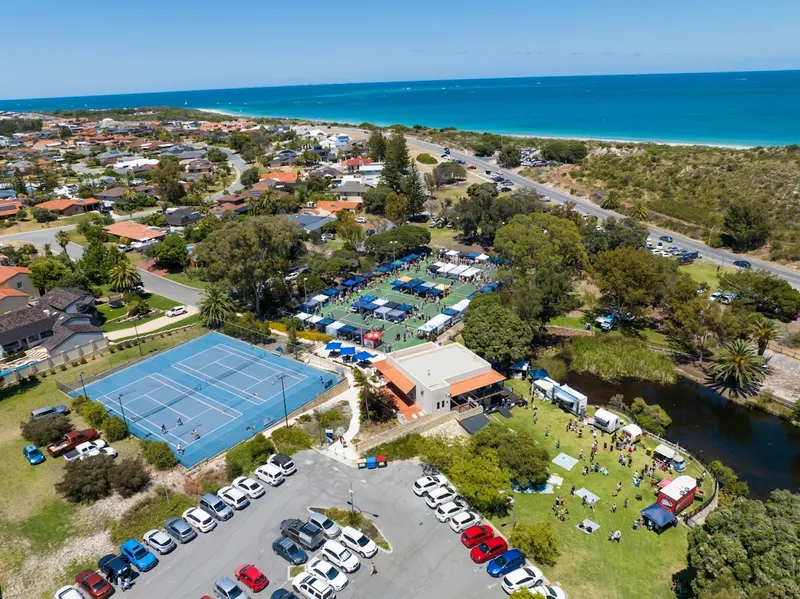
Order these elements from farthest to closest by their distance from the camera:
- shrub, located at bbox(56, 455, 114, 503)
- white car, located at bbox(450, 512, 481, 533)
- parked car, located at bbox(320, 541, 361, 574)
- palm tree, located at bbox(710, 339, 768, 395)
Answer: palm tree, located at bbox(710, 339, 768, 395) → shrub, located at bbox(56, 455, 114, 503) → white car, located at bbox(450, 512, 481, 533) → parked car, located at bbox(320, 541, 361, 574)

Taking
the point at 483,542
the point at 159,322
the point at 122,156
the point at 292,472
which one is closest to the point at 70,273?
the point at 159,322

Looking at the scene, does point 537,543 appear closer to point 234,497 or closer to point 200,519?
point 234,497

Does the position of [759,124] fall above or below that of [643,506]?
above

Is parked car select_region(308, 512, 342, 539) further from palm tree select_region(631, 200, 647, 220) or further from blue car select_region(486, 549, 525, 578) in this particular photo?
palm tree select_region(631, 200, 647, 220)

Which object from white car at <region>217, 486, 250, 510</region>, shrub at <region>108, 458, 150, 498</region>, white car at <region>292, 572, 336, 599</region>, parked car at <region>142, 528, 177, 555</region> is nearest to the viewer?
white car at <region>292, 572, 336, 599</region>

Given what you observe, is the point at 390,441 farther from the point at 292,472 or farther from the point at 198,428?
the point at 198,428

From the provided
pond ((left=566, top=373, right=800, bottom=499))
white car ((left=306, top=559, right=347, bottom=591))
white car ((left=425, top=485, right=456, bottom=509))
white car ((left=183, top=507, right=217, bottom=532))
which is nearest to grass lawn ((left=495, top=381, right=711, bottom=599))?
white car ((left=425, top=485, right=456, bottom=509))
